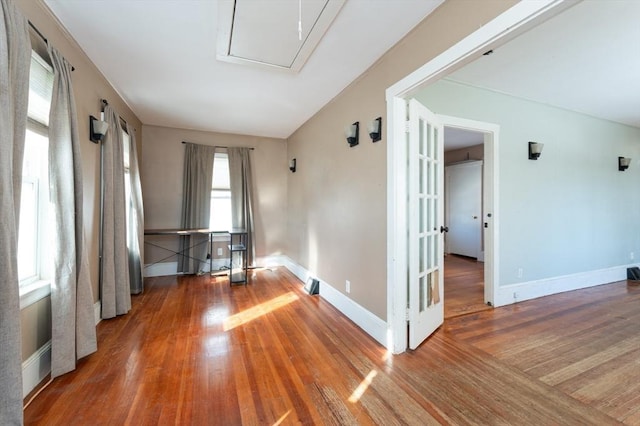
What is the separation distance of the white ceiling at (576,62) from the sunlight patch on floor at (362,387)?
2.83m

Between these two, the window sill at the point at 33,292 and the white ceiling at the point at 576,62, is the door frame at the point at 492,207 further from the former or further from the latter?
the window sill at the point at 33,292

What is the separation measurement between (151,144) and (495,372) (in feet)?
17.9

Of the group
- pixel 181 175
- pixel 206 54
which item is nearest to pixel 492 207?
pixel 206 54

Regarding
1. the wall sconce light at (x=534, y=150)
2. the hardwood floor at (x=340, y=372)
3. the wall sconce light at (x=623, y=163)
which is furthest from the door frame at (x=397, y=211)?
the wall sconce light at (x=623, y=163)

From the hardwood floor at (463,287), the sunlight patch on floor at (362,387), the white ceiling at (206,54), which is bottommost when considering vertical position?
the sunlight patch on floor at (362,387)

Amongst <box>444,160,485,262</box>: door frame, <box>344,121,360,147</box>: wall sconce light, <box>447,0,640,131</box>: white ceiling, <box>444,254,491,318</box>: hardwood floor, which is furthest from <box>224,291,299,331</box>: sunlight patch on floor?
<box>444,160,485,262</box>: door frame

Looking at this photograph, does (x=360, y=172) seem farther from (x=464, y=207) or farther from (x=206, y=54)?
(x=464, y=207)

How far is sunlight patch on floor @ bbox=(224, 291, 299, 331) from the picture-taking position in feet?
9.19

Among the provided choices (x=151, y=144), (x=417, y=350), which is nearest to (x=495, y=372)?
(x=417, y=350)

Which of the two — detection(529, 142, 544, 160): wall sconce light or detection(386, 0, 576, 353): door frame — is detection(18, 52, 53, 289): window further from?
detection(529, 142, 544, 160): wall sconce light

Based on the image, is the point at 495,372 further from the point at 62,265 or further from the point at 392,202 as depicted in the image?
the point at 62,265

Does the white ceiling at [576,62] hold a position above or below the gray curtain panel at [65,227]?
above

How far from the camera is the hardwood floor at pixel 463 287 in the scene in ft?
10.4

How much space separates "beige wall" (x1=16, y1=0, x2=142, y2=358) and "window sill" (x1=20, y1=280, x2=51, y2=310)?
57 mm
